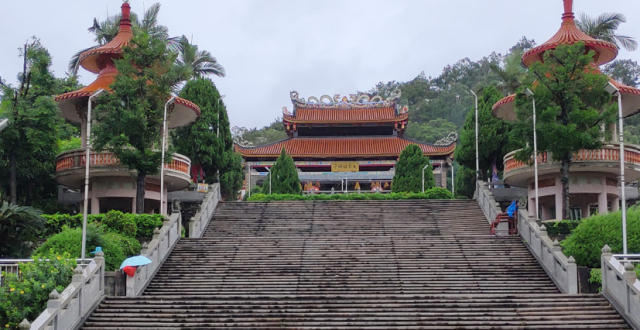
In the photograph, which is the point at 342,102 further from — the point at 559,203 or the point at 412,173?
the point at 559,203

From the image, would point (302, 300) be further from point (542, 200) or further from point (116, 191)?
point (542, 200)

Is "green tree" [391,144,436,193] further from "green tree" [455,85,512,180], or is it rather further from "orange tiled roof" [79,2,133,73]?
"orange tiled roof" [79,2,133,73]

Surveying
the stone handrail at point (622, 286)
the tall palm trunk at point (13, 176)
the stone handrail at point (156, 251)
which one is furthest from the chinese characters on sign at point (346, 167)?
the stone handrail at point (622, 286)

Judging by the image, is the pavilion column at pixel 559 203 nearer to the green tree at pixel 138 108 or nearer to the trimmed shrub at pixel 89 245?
the green tree at pixel 138 108

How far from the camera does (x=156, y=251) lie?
75.0ft

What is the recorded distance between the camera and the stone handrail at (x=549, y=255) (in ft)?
66.9

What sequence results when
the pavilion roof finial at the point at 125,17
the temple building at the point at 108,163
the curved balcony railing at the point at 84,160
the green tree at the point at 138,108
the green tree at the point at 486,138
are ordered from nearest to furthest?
the green tree at the point at 138,108
the curved balcony railing at the point at 84,160
the temple building at the point at 108,163
the pavilion roof finial at the point at 125,17
the green tree at the point at 486,138

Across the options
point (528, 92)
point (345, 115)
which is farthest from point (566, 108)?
point (345, 115)

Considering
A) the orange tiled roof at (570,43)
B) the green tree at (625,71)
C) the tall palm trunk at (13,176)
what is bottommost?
the tall palm trunk at (13,176)

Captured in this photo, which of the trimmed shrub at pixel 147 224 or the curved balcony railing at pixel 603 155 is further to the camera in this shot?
the curved balcony railing at pixel 603 155

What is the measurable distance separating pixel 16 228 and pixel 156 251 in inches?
145

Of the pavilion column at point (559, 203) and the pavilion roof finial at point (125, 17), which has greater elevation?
the pavilion roof finial at point (125, 17)

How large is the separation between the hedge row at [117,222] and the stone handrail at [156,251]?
1.03 meters

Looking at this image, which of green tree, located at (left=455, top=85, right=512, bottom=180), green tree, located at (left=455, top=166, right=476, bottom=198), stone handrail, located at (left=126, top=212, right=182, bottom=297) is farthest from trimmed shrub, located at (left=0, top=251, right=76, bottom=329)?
green tree, located at (left=455, top=166, right=476, bottom=198)
